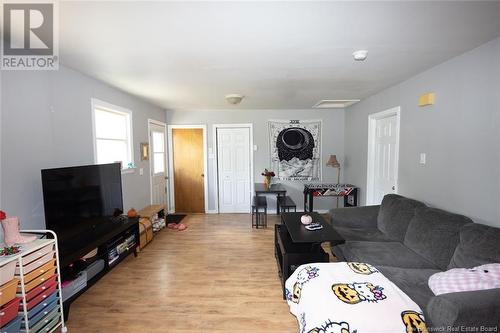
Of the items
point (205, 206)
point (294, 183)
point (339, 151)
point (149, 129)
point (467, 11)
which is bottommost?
point (205, 206)

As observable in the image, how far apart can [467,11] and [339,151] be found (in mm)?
3725

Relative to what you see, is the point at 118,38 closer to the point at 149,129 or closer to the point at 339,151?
the point at 149,129

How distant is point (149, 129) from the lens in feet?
14.0

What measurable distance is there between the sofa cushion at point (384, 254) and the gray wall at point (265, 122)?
2.70 metres

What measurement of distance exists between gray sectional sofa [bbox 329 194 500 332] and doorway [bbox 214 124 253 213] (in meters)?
2.43

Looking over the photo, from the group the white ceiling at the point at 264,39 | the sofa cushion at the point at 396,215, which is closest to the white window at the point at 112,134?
the white ceiling at the point at 264,39

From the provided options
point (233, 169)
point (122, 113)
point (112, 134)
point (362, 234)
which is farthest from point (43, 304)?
point (233, 169)

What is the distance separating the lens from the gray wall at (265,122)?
16.5ft

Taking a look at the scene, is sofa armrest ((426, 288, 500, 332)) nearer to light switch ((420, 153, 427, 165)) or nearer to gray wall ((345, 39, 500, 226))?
gray wall ((345, 39, 500, 226))

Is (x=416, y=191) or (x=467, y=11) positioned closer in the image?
(x=467, y=11)

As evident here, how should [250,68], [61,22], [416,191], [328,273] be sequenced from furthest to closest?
[416,191] → [250,68] → [328,273] → [61,22]

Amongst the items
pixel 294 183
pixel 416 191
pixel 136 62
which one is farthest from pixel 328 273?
pixel 294 183

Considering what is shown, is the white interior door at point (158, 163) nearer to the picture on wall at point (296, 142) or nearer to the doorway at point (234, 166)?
the doorway at point (234, 166)

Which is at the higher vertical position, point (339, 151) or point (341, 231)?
point (339, 151)
